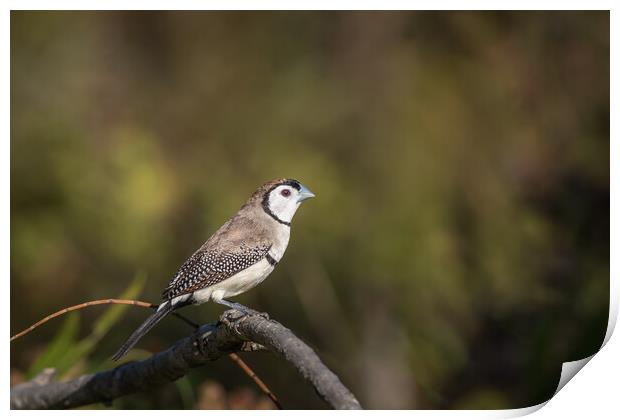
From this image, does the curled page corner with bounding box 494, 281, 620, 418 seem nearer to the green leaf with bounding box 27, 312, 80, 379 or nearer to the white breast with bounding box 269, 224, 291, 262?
the white breast with bounding box 269, 224, 291, 262

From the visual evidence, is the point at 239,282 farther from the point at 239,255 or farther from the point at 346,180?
the point at 346,180

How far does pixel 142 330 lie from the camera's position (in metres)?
2.53

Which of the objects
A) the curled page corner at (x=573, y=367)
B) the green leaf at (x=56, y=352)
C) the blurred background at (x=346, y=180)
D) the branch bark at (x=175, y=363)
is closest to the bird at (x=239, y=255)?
the branch bark at (x=175, y=363)

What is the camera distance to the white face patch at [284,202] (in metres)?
2.86

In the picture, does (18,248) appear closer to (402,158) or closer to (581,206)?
(402,158)

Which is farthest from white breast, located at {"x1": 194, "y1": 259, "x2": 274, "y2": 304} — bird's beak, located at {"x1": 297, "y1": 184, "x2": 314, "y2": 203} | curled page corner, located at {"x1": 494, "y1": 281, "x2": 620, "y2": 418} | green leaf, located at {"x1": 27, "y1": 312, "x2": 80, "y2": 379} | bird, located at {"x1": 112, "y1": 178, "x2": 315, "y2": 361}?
curled page corner, located at {"x1": 494, "y1": 281, "x2": 620, "y2": 418}

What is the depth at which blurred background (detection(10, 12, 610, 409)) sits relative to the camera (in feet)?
10.6

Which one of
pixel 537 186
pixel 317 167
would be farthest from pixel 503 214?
pixel 317 167

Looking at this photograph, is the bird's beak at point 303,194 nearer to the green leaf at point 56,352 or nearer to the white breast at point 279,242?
the white breast at point 279,242

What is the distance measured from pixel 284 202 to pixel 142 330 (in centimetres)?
66

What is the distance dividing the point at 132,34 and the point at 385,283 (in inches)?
61.0

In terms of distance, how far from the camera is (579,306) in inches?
125

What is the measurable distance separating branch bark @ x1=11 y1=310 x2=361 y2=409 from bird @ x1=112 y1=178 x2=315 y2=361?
0.44 feet

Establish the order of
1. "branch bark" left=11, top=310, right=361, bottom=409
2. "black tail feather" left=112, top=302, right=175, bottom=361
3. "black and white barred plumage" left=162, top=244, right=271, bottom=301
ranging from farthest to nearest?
"black and white barred plumage" left=162, top=244, right=271, bottom=301 < "black tail feather" left=112, top=302, right=175, bottom=361 < "branch bark" left=11, top=310, right=361, bottom=409
